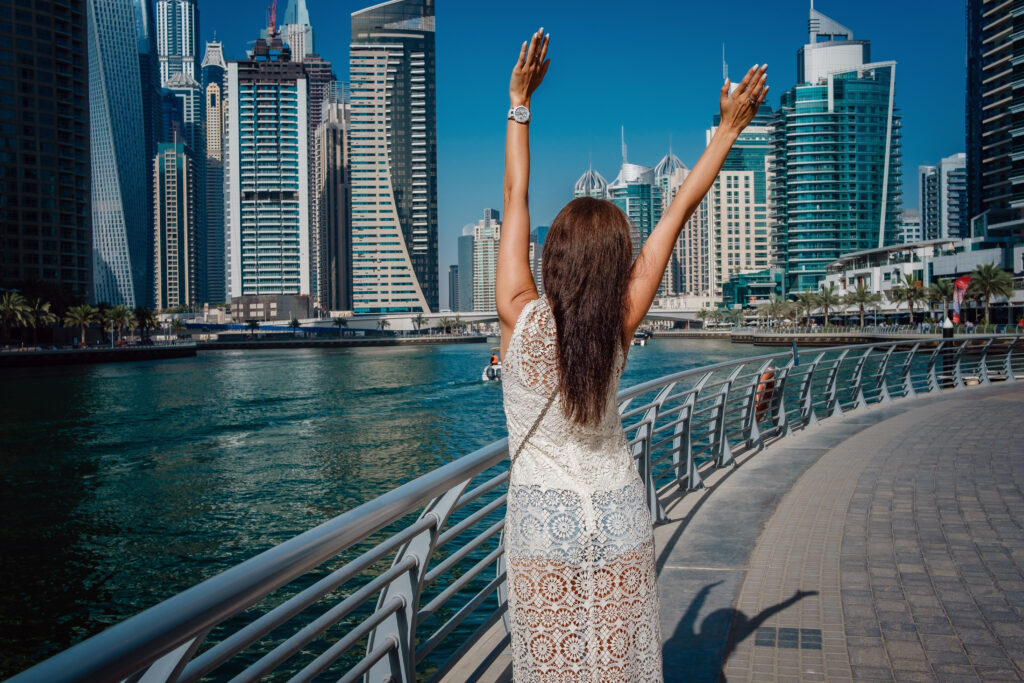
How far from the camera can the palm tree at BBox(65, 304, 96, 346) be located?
95125mm

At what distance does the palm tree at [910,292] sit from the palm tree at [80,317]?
9713 cm

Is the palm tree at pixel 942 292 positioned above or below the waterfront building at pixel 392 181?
below

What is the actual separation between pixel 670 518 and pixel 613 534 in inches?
204

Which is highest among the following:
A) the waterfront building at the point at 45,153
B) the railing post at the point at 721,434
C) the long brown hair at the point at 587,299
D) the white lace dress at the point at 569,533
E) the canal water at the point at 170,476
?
the waterfront building at the point at 45,153

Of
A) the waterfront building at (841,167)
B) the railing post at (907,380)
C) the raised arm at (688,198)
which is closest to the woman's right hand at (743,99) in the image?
the raised arm at (688,198)

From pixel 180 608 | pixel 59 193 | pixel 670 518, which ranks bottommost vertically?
pixel 670 518

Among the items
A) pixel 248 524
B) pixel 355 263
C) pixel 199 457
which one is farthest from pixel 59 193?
pixel 248 524

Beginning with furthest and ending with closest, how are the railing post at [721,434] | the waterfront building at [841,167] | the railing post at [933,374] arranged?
the waterfront building at [841,167]
the railing post at [933,374]
the railing post at [721,434]

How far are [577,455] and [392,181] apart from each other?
19885 centimetres

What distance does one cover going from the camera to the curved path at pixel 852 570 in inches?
154

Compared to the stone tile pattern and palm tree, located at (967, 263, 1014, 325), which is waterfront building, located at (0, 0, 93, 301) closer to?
palm tree, located at (967, 263, 1014, 325)

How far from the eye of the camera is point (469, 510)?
1636cm

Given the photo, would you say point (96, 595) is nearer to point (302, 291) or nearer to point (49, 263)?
point (49, 263)

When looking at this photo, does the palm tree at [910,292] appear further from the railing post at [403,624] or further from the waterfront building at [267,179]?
the waterfront building at [267,179]
